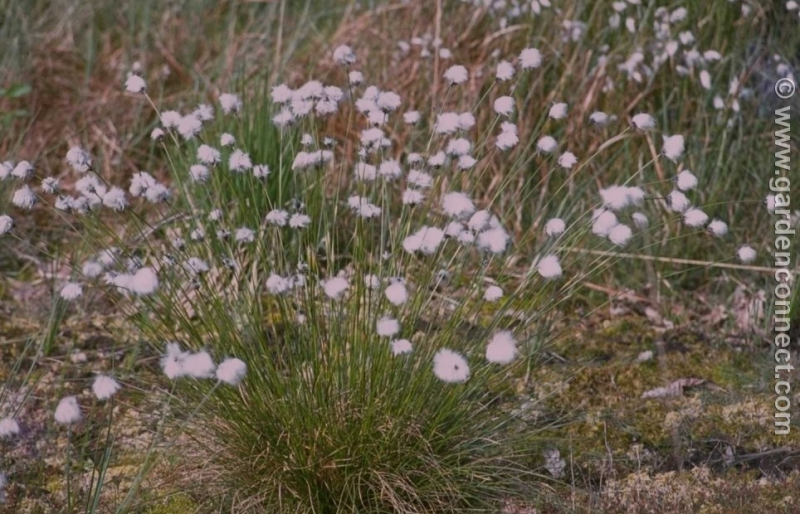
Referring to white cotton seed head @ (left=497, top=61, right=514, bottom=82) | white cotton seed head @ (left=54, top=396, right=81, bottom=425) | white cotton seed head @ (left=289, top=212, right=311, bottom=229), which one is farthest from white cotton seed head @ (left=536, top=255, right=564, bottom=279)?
white cotton seed head @ (left=54, top=396, right=81, bottom=425)

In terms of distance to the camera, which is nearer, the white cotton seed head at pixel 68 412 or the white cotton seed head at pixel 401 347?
the white cotton seed head at pixel 68 412

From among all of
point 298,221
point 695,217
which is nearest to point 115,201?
point 298,221

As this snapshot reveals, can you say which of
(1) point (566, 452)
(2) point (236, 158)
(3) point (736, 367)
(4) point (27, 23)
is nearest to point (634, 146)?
(3) point (736, 367)

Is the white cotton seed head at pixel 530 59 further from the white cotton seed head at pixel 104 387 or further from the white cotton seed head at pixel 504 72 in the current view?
the white cotton seed head at pixel 104 387

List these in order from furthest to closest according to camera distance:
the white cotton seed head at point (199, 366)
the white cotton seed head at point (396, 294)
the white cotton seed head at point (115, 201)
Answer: the white cotton seed head at point (115, 201), the white cotton seed head at point (396, 294), the white cotton seed head at point (199, 366)

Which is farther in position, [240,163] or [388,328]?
[240,163]

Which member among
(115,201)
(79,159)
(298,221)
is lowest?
(298,221)

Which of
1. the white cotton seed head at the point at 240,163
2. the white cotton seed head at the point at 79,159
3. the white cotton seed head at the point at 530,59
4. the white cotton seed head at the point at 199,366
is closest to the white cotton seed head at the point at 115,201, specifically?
the white cotton seed head at the point at 79,159

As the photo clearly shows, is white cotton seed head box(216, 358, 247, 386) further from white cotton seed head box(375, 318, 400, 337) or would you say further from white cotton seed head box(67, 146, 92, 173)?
white cotton seed head box(67, 146, 92, 173)

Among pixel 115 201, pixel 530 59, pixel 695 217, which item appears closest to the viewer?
pixel 695 217

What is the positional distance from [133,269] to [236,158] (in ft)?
1.18

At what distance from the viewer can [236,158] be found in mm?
2234

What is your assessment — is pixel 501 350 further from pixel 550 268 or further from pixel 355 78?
pixel 355 78

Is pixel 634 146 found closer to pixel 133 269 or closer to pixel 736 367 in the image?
pixel 736 367
